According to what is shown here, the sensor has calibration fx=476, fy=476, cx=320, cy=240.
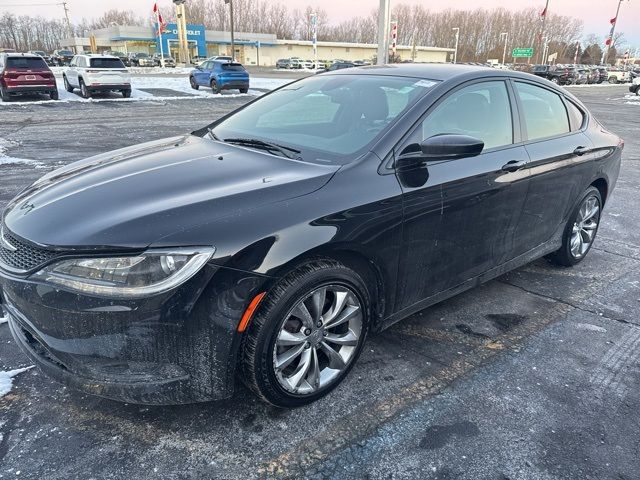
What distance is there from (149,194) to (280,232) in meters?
0.69

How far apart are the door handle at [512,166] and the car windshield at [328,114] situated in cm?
74

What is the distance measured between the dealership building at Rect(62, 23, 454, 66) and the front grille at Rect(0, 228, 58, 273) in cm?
7111

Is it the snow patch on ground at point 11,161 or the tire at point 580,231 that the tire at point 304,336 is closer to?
the tire at point 580,231

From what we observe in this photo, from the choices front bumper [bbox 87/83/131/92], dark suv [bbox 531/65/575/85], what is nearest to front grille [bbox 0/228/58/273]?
front bumper [bbox 87/83/131/92]

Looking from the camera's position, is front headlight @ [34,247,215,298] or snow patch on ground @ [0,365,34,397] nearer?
front headlight @ [34,247,215,298]

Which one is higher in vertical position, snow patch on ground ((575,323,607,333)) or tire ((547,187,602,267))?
tire ((547,187,602,267))

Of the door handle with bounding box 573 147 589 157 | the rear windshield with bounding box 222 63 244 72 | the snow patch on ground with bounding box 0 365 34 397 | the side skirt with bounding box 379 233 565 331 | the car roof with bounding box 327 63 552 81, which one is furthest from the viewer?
the rear windshield with bounding box 222 63 244 72

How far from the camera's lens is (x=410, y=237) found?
8.80 ft

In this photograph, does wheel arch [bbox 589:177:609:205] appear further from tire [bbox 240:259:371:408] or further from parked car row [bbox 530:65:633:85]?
parked car row [bbox 530:65:633:85]

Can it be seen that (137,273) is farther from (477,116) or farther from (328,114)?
(477,116)

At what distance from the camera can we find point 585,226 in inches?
175

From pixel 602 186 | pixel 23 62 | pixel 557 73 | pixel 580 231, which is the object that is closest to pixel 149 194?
pixel 580 231

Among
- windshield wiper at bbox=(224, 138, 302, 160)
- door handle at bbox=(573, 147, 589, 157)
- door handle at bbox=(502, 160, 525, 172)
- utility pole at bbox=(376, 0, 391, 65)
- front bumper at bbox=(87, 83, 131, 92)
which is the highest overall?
utility pole at bbox=(376, 0, 391, 65)

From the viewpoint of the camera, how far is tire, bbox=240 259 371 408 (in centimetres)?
217
